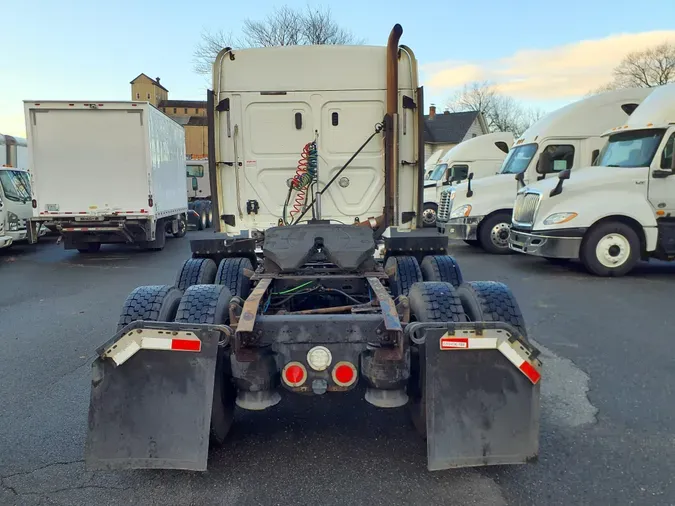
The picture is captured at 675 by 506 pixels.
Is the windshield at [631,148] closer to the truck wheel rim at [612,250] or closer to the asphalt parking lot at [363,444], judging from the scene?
the truck wheel rim at [612,250]

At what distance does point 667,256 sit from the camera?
31.9ft

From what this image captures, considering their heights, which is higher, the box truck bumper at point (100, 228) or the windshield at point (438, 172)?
the windshield at point (438, 172)

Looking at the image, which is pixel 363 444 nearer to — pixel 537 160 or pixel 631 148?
pixel 631 148

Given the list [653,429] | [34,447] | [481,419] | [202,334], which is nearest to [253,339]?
[202,334]

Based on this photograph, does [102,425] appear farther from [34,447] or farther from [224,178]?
[224,178]

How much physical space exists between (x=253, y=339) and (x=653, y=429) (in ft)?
9.14

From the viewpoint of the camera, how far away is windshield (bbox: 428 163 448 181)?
19.7 metres

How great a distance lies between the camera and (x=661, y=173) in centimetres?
941

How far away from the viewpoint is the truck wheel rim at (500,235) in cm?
1323

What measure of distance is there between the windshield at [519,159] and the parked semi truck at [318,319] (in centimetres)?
796

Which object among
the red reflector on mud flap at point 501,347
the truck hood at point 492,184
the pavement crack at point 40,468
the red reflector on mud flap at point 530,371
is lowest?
the pavement crack at point 40,468

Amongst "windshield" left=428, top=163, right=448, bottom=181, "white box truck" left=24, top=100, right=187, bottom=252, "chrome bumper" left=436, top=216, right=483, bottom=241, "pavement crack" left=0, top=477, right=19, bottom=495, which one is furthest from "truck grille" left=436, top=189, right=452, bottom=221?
"pavement crack" left=0, top=477, right=19, bottom=495

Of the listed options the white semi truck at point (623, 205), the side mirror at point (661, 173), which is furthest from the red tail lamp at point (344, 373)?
the side mirror at point (661, 173)

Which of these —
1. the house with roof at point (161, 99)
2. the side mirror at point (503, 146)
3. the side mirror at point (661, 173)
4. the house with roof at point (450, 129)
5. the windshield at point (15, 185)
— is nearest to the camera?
the side mirror at point (661, 173)
